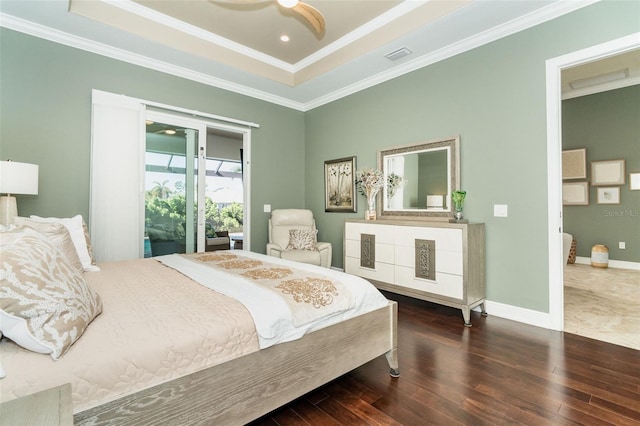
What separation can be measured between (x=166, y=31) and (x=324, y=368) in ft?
12.0

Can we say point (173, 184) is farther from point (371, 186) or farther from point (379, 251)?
point (379, 251)

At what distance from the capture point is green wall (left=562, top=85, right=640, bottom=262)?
5066 millimetres

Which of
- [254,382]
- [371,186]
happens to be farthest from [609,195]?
[254,382]

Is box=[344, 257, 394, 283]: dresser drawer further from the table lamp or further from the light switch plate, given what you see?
the table lamp

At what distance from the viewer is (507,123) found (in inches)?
118

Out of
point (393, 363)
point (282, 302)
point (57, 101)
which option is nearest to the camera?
point (282, 302)

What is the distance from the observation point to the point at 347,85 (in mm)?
4422

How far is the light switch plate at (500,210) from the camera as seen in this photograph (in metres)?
3.00

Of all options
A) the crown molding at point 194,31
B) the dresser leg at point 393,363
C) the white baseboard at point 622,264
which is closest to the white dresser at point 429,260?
the dresser leg at point 393,363

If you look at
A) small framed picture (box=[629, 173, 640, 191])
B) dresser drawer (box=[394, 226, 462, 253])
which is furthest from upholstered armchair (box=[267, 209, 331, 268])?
small framed picture (box=[629, 173, 640, 191])

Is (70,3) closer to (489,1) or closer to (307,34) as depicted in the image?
(307,34)

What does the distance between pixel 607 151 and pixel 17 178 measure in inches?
314

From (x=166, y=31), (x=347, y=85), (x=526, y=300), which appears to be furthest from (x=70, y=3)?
(x=526, y=300)

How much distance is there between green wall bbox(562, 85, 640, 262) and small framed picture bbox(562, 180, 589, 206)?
2.9 inches
